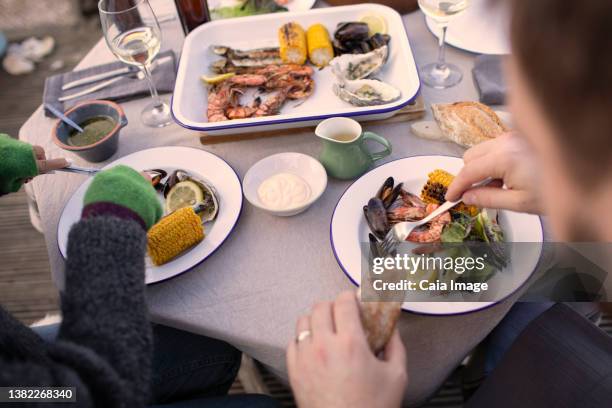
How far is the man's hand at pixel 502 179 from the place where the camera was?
869 mm

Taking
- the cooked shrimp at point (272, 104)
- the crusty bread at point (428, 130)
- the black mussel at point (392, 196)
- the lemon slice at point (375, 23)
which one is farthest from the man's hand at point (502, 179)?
the lemon slice at point (375, 23)

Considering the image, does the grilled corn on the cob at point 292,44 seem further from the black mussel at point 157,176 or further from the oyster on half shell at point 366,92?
the black mussel at point 157,176

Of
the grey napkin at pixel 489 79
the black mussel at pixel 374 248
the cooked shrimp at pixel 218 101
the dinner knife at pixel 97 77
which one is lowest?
the black mussel at pixel 374 248

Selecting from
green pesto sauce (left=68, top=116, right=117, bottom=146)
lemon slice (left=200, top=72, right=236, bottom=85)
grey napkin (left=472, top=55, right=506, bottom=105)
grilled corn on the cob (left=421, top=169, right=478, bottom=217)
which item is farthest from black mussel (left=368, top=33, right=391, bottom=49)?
→ green pesto sauce (left=68, top=116, right=117, bottom=146)

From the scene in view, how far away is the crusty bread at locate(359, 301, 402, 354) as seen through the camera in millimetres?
753

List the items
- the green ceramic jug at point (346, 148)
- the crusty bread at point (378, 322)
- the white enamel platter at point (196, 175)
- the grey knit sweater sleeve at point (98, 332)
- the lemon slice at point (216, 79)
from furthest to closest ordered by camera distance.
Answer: the lemon slice at point (216, 79) < the green ceramic jug at point (346, 148) < the white enamel platter at point (196, 175) < the crusty bread at point (378, 322) < the grey knit sweater sleeve at point (98, 332)

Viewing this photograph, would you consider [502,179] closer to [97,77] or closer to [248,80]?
[248,80]

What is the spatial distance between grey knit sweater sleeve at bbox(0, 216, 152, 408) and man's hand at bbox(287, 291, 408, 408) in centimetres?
25

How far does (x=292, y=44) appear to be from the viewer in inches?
56.4

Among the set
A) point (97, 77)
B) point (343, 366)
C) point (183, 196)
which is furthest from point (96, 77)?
point (343, 366)

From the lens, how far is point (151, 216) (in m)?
0.90

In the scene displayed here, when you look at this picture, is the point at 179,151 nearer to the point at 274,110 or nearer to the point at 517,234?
the point at 274,110

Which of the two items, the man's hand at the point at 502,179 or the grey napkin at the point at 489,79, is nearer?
the man's hand at the point at 502,179

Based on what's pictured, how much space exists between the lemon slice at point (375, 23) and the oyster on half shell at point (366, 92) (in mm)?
262
